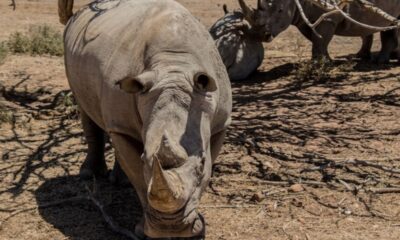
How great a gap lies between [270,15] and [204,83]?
561 centimetres

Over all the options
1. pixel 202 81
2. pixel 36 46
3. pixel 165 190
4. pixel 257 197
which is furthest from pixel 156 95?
pixel 36 46

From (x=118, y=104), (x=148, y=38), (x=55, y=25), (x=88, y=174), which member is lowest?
(x=55, y=25)

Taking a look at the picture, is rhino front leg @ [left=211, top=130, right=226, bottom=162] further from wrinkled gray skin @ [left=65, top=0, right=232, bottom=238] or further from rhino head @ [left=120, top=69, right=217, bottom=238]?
rhino head @ [left=120, top=69, right=217, bottom=238]

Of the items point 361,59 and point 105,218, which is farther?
point 361,59

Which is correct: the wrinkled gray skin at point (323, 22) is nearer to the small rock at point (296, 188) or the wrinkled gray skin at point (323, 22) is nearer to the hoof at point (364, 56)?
the hoof at point (364, 56)

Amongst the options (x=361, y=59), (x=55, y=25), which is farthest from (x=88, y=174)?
(x=55, y=25)

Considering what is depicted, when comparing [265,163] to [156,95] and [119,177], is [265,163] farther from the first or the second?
[156,95]

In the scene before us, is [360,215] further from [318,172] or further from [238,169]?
[238,169]

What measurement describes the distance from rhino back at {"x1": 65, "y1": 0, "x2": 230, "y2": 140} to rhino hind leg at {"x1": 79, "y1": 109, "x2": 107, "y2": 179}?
0.45 meters

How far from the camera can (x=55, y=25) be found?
12773 mm

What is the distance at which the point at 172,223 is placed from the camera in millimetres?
2998

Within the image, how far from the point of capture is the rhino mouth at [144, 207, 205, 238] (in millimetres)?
2977

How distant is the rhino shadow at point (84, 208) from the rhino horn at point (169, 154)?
1.39m

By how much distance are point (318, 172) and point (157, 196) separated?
104 inches
